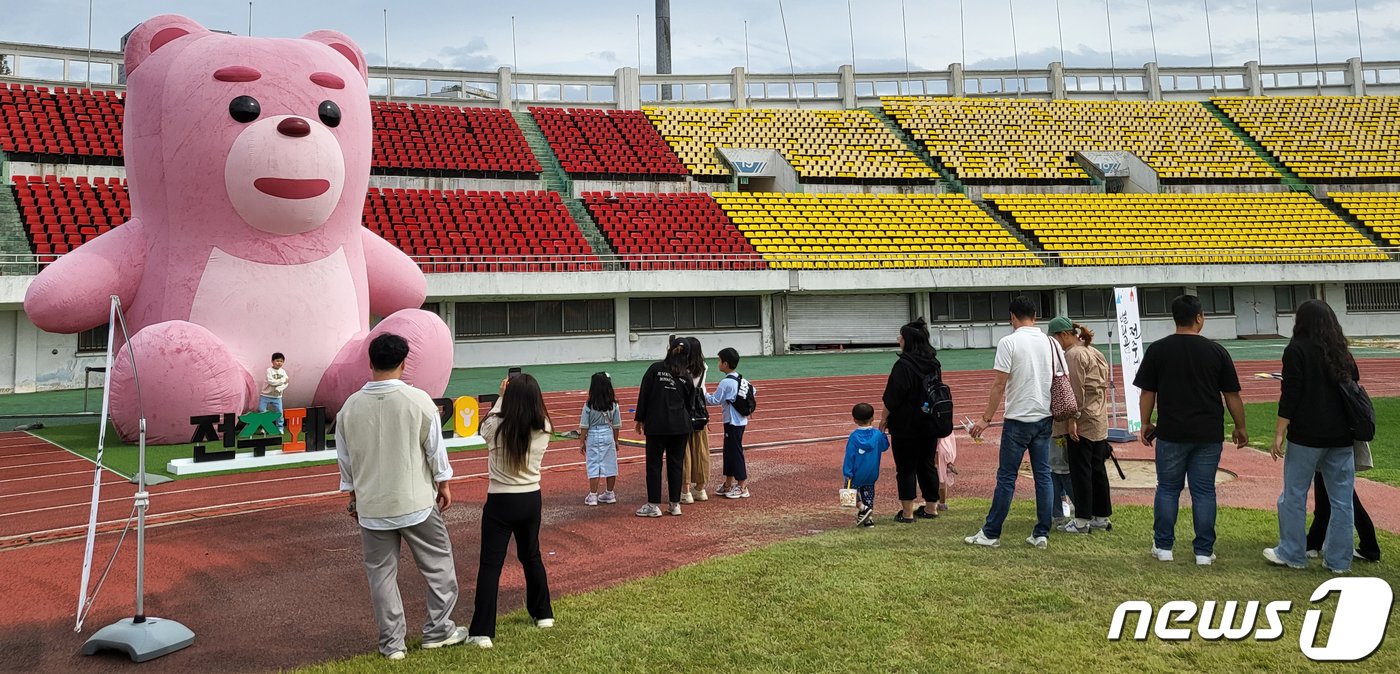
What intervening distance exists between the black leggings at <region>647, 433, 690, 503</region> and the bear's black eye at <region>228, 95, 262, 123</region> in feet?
23.8

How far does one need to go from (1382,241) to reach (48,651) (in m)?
40.5

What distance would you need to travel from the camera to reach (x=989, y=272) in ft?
96.2

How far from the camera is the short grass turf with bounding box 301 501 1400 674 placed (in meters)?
4.11

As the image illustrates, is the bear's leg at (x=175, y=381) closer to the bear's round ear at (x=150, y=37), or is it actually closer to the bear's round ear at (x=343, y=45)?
the bear's round ear at (x=150, y=37)

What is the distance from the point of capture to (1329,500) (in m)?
5.47

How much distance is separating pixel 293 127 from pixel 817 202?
2475cm

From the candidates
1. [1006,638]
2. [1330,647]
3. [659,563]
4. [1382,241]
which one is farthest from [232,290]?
[1382,241]

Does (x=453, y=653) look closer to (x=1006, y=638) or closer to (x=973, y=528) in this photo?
(x=1006, y=638)

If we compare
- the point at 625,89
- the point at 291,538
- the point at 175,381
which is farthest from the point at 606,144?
the point at 291,538

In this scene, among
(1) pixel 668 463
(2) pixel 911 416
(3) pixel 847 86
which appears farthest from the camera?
(3) pixel 847 86

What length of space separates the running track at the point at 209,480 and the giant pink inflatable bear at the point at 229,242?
50.2 inches

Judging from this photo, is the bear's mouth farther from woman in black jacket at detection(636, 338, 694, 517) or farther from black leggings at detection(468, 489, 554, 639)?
black leggings at detection(468, 489, 554, 639)

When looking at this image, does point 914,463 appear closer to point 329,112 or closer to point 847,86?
point 329,112

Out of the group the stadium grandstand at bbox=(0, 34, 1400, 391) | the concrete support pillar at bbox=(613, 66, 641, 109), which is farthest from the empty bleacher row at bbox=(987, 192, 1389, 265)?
the concrete support pillar at bbox=(613, 66, 641, 109)
